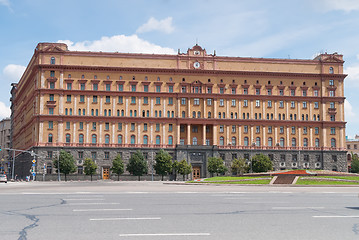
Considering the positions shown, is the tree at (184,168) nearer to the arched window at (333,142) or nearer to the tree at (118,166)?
the tree at (118,166)

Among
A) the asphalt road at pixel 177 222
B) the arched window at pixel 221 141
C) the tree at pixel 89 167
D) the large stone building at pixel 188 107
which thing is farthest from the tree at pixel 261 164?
the asphalt road at pixel 177 222

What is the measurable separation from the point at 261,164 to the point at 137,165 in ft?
86.2

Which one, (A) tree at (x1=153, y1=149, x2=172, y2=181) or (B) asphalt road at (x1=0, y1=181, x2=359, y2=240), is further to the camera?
(A) tree at (x1=153, y1=149, x2=172, y2=181)

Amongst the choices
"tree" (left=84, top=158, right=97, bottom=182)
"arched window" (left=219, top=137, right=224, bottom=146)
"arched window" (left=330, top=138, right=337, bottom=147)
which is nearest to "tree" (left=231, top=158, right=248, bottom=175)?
"arched window" (left=219, top=137, right=224, bottom=146)

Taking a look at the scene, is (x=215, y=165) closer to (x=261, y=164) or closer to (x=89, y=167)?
(x=261, y=164)

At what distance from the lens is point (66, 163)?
9238 centimetres

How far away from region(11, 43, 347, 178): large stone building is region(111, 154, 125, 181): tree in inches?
124

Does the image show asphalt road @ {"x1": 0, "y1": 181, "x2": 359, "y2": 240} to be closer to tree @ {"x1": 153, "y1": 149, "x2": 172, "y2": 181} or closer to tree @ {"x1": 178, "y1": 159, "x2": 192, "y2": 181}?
tree @ {"x1": 153, "y1": 149, "x2": 172, "y2": 181}

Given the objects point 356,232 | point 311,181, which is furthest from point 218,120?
point 356,232

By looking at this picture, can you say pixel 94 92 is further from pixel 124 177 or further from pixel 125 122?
pixel 124 177

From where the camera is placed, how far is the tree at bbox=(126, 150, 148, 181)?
9494 centimetres

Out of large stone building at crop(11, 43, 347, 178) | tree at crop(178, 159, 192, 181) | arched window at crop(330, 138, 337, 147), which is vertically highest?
large stone building at crop(11, 43, 347, 178)

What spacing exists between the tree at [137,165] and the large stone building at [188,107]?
3.53 m

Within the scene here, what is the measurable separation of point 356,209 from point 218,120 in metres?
82.1
